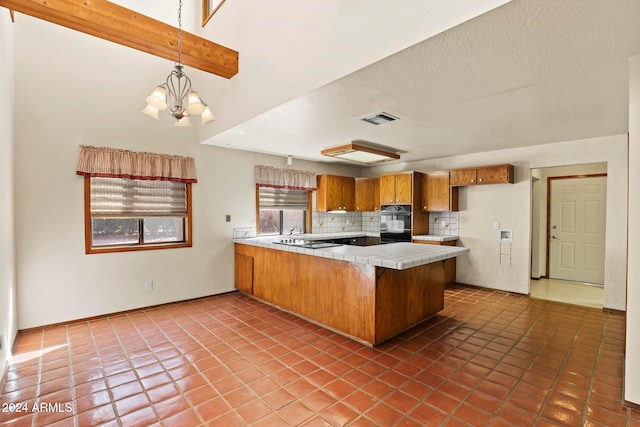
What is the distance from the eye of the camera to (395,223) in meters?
5.79

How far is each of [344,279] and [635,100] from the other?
2.64 metres

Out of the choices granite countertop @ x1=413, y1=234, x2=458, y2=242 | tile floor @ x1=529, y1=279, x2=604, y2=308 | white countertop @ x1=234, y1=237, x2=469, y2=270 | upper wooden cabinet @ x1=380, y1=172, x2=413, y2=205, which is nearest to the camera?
white countertop @ x1=234, y1=237, x2=469, y2=270

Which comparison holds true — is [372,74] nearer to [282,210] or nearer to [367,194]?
[282,210]

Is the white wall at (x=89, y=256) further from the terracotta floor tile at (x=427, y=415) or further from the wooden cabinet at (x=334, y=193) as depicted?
the terracotta floor tile at (x=427, y=415)

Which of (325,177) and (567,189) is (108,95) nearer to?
(325,177)

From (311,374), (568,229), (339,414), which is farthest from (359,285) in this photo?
(568,229)

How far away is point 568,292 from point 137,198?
6683 mm

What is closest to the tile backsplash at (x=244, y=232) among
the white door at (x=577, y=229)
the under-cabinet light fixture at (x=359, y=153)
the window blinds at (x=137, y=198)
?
the window blinds at (x=137, y=198)

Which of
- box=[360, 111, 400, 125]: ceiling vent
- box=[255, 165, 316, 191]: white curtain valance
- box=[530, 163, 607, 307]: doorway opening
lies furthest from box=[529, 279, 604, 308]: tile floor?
box=[255, 165, 316, 191]: white curtain valance

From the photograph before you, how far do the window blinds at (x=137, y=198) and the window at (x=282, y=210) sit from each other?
133 centimetres

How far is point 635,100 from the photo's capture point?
6.66 feet

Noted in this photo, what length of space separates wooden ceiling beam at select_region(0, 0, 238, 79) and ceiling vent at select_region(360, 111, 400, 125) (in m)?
1.69

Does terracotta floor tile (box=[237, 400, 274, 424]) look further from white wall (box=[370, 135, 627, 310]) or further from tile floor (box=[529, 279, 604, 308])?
tile floor (box=[529, 279, 604, 308])

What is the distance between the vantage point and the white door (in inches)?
206
